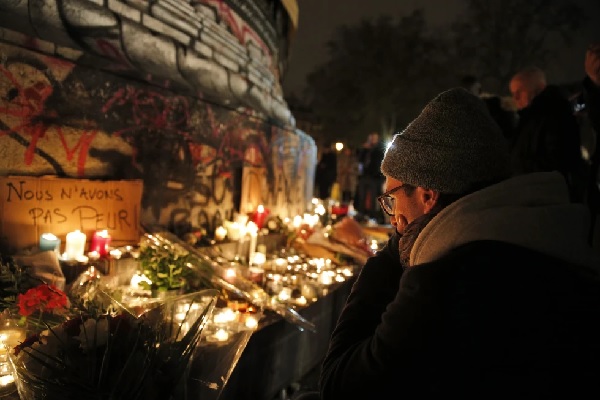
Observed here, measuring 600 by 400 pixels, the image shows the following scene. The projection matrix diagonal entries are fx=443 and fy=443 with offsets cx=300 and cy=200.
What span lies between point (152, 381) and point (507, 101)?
5.87 meters

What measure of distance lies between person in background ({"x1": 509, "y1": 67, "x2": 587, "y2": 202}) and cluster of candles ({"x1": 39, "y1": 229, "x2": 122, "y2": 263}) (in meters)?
4.00

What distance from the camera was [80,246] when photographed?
3803 millimetres

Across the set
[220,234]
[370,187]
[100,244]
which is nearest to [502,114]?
[220,234]

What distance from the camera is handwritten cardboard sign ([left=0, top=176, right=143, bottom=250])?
11.6 ft

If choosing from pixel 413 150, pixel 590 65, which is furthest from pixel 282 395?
pixel 590 65

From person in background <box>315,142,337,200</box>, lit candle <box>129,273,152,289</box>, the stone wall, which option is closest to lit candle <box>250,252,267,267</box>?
the stone wall

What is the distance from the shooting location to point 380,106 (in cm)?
2392

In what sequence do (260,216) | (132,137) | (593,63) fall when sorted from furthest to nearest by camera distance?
(260,216) < (132,137) < (593,63)

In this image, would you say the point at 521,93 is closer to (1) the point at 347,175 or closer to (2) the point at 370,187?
(2) the point at 370,187

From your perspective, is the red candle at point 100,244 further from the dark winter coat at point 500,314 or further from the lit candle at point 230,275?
the dark winter coat at point 500,314

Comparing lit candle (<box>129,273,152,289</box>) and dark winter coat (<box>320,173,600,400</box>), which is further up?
Result: dark winter coat (<box>320,173,600,400</box>)

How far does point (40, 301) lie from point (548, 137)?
4356 millimetres

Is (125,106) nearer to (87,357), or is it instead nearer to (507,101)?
(87,357)

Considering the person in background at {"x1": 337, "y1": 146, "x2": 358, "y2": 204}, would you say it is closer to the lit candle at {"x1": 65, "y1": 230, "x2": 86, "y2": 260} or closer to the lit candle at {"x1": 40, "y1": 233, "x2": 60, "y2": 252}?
the lit candle at {"x1": 65, "y1": 230, "x2": 86, "y2": 260}
